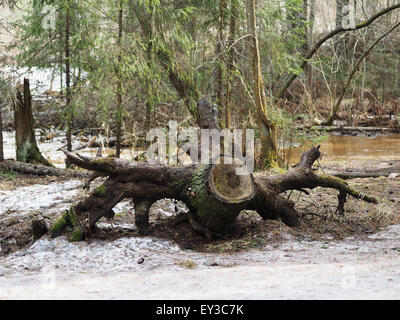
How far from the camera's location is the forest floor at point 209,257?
3092 millimetres

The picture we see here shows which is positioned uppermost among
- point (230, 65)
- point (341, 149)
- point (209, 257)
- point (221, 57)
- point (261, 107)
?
point (221, 57)

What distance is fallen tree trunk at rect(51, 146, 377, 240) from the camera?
4809mm

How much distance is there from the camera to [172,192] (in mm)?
5047

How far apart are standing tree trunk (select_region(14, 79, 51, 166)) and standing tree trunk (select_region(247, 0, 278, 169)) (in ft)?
16.4

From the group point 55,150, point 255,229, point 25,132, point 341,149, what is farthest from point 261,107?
point 55,150

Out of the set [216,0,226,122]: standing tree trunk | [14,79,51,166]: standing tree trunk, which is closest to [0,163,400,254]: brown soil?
[216,0,226,122]: standing tree trunk

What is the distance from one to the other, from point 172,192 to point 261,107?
4.77m

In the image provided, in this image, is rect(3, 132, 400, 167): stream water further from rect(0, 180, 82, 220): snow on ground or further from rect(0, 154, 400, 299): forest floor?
rect(0, 154, 400, 299): forest floor

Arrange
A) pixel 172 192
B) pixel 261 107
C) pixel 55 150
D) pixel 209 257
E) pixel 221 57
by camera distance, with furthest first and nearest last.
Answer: pixel 55 150 < pixel 221 57 < pixel 261 107 < pixel 172 192 < pixel 209 257

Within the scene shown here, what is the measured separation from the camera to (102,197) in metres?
5.07

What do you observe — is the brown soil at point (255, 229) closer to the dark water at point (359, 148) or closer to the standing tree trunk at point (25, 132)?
the standing tree trunk at point (25, 132)

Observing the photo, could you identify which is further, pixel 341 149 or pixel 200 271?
A: pixel 341 149

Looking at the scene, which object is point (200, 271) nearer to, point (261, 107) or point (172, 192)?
point (172, 192)
